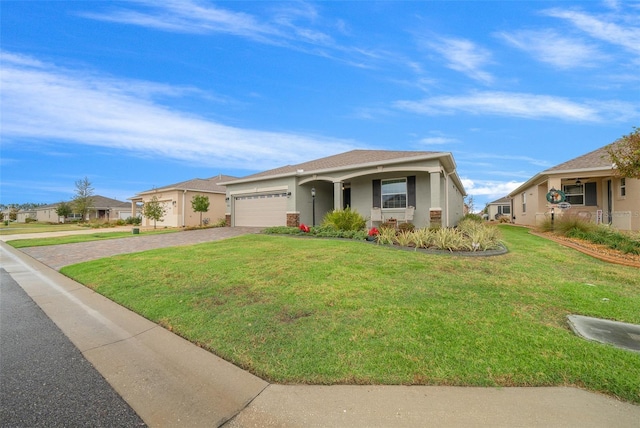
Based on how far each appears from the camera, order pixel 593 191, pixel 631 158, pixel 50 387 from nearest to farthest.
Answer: pixel 50 387 < pixel 631 158 < pixel 593 191

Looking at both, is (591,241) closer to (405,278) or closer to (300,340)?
(405,278)

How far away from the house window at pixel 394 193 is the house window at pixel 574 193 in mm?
10128

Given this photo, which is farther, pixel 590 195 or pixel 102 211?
pixel 102 211

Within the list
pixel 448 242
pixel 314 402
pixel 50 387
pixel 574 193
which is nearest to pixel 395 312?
pixel 314 402

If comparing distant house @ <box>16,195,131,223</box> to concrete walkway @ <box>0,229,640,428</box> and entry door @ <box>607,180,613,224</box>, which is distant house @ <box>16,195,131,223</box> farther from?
entry door @ <box>607,180,613,224</box>

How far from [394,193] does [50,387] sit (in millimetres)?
14731

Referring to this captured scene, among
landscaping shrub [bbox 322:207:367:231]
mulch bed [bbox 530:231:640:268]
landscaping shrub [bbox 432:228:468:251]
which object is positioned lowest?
mulch bed [bbox 530:231:640:268]

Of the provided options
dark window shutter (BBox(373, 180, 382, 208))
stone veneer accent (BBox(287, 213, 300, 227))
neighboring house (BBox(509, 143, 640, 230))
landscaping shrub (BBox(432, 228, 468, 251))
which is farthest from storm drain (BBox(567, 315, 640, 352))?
stone veneer accent (BBox(287, 213, 300, 227))

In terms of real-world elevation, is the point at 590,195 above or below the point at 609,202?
above

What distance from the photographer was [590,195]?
1639 centimetres

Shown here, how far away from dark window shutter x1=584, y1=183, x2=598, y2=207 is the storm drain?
56.6 ft

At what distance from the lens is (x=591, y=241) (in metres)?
10.5

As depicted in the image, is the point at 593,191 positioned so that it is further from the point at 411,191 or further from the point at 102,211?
the point at 102,211

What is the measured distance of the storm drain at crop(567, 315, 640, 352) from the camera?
3.19 m
